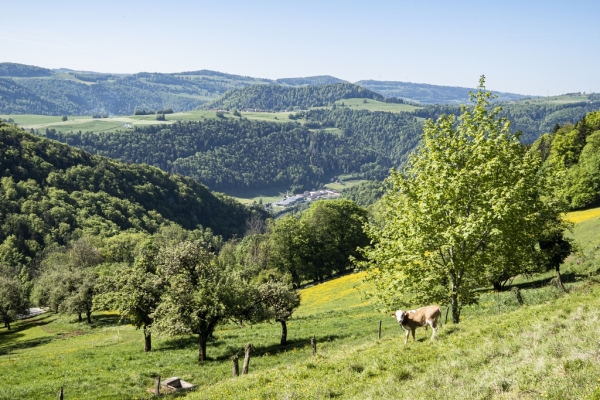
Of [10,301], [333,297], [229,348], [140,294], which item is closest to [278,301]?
[229,348]

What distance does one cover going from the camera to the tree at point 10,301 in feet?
228

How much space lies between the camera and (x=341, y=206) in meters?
101

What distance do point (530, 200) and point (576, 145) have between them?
→ 10152 centimetres

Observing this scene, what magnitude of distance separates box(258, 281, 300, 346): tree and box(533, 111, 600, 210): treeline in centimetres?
4726

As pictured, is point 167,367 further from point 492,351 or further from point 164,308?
point 492,351

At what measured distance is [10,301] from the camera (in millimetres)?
70625

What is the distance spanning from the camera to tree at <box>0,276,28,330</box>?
228ft

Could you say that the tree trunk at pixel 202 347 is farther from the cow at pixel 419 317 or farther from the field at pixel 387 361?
the cow at pixel 419 317

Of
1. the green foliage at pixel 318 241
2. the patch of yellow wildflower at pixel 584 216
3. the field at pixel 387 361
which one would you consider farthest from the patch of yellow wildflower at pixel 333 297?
the patch of yellow wildflower at pixel 584 216

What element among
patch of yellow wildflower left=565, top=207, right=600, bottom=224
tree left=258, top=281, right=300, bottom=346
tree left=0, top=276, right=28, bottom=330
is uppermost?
patch of yellow wildflower left=565, top=207, right=600, bottom=224

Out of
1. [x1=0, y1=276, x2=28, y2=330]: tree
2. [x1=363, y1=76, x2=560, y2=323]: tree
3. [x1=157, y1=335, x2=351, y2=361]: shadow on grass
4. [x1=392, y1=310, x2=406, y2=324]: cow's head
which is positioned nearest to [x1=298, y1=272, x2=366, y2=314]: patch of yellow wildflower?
[x1=157, y1=335, x2=351, y2=361]: shadow on grass

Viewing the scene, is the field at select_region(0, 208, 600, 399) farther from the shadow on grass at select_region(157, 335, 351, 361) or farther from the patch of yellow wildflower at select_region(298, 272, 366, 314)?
the patch of yellow wildflower at select_region(298, 272, 366, 314)

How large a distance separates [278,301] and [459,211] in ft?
63.0

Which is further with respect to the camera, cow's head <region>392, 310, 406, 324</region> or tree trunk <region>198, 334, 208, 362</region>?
tree trunk <region>198, 334, 208, 362</region>
